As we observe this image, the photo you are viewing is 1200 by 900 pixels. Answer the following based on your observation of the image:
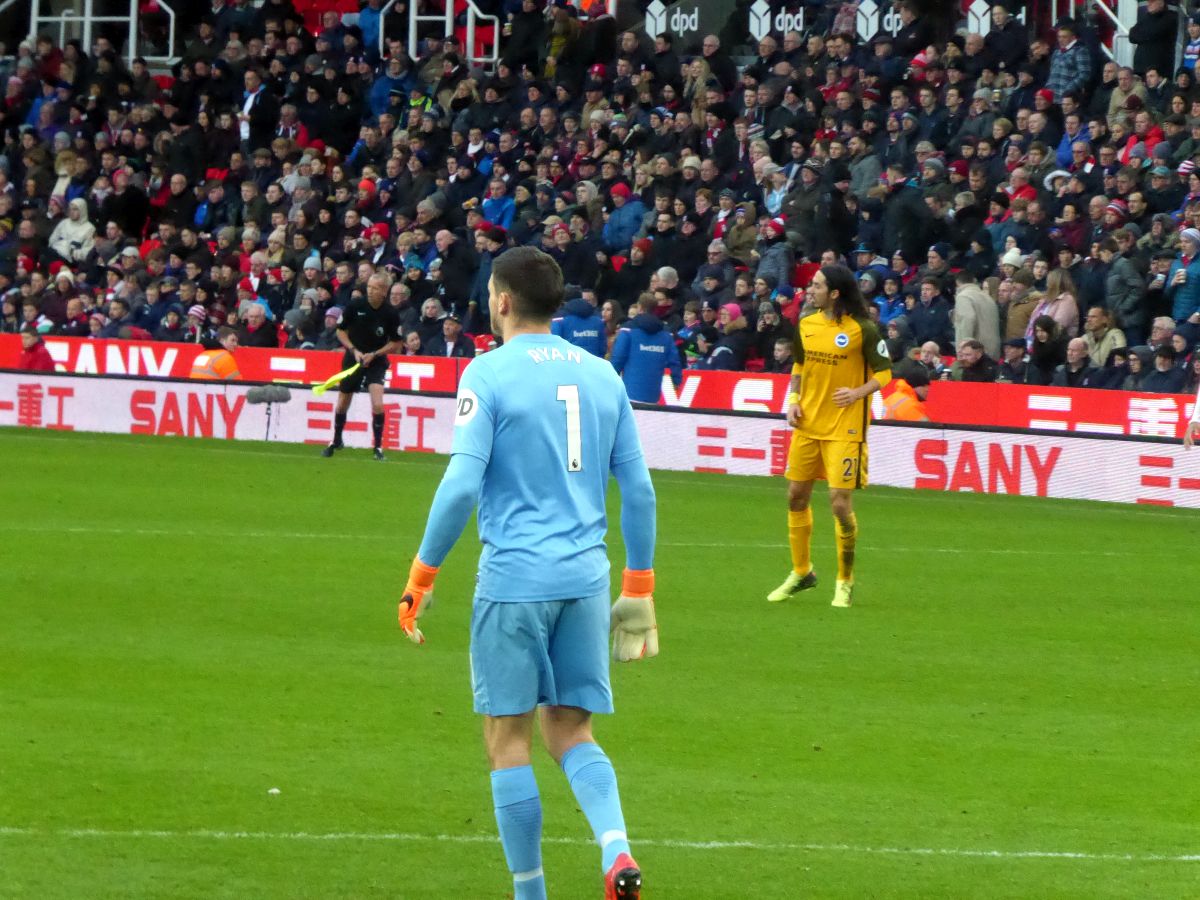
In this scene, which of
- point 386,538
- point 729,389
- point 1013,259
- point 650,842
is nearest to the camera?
point 650,842

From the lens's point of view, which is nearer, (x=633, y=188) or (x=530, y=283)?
(x=530, y=283)

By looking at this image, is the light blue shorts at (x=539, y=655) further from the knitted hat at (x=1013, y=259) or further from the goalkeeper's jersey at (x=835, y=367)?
the knitted hat at (x=1013, y=259)

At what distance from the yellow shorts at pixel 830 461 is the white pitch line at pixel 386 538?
3141 mm

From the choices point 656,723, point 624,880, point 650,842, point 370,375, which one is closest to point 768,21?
point 370,375

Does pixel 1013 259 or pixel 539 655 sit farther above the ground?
pixel 1013 259

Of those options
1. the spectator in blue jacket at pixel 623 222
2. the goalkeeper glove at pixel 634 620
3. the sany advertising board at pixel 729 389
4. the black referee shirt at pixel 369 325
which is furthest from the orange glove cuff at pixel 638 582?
the spectator in blue jacket at pixel 623 222

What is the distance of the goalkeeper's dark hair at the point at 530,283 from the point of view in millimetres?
5727

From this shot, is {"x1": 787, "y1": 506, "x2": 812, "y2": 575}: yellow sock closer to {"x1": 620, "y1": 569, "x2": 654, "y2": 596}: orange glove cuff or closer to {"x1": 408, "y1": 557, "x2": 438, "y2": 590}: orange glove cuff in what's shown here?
{"x1": 620, "y1": 569, "x2": 654, "y2": 596}: orange glove cuff

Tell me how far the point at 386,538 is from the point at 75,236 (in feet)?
63.5

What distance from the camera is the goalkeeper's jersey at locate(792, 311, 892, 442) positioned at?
12.8 metres

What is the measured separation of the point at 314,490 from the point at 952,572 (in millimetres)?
7034

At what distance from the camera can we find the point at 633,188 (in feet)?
91.1

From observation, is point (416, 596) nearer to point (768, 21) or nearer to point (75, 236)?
point (768, 21)

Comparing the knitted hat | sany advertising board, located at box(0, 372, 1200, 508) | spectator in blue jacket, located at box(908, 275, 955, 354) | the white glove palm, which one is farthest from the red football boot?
the knitted hat
